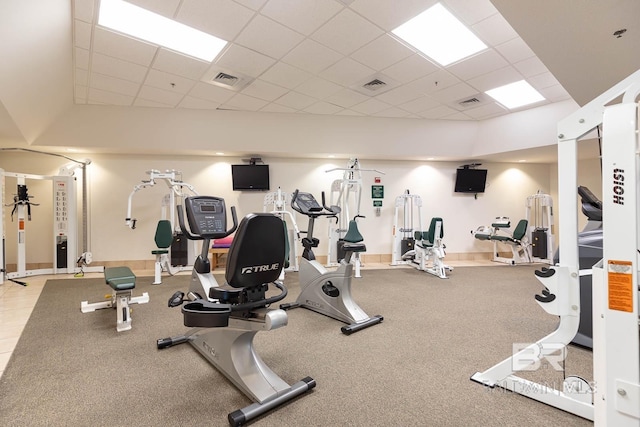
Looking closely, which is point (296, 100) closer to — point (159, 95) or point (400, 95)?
point (400, 95)

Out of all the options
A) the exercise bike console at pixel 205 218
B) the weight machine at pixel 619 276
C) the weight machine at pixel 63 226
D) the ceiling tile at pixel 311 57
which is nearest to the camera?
the weight machine at pixel 619 276

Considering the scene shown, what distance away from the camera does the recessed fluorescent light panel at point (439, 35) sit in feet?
10.5

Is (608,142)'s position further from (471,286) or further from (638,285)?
(471,286)

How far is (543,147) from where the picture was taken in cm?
611

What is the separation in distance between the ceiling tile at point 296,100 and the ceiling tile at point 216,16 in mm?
1875

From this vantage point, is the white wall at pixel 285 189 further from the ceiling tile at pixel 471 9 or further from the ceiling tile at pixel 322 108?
the ceiling tile at pixel 471 9

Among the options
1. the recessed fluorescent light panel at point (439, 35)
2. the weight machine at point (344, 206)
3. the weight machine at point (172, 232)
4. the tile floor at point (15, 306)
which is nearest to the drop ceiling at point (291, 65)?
the recessed fluorescent light panel at point (439, 35)

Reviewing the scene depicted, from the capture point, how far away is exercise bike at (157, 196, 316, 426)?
1807mm

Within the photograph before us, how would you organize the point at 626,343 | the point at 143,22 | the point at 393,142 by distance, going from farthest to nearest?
the point at 393,142 < the point at 143,22 < the point at 626,343

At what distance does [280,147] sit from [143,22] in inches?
131

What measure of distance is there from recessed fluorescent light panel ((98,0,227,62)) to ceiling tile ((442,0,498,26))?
2.51 metres

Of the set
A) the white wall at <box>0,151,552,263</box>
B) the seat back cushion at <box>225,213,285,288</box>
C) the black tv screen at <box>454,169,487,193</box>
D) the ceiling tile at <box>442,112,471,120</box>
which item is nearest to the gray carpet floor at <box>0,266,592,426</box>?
the seat back cushion at <box>225,213,285,288</box>

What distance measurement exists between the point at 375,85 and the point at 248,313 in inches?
164

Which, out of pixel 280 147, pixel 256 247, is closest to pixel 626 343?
pixel 256 247
